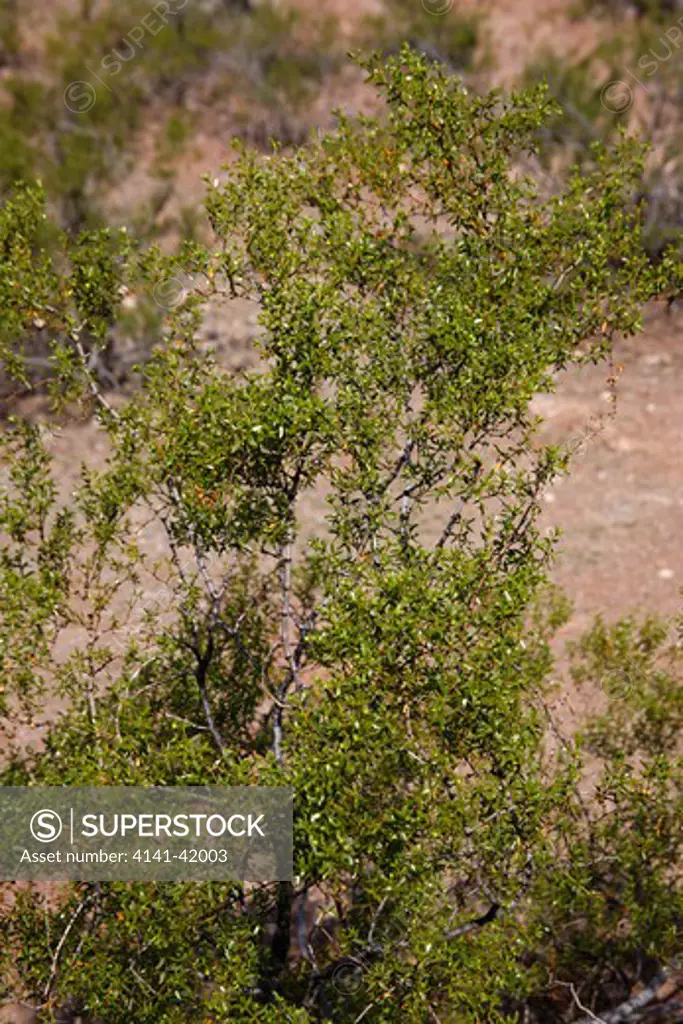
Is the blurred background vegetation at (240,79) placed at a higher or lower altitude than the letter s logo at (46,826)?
higher

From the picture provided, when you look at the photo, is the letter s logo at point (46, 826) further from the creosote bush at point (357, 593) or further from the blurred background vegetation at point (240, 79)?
the blurred background vegetation at point (240, 79)

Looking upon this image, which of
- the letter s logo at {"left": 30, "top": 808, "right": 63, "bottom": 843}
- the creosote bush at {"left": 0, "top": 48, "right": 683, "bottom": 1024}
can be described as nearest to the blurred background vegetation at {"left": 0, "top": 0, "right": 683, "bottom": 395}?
the creosote bush at {"left": 0, "top": 48, "right": 683, "bottom": 1024}

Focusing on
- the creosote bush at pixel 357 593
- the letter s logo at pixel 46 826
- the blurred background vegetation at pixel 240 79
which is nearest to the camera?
the creosote bush at pixel 357 593

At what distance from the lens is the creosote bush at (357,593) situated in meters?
7.05

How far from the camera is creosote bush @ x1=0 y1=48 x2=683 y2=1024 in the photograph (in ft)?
23.1

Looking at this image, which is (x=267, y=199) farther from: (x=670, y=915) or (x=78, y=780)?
(x=670, y=915)

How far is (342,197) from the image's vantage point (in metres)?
9.37

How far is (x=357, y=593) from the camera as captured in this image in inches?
278

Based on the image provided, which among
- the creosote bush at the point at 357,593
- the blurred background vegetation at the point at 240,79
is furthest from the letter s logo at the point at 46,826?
the blurred background vegetation at the point at 240,79

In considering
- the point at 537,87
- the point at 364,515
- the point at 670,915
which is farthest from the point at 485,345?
the point at 670,915

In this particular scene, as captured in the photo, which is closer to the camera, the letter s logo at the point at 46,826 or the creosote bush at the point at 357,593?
the creosote bush at the point at 357,593

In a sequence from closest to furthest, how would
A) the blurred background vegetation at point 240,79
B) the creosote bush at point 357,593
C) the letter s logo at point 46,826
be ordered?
the creosote bush at point 357,593 → the letter s logo at point 46,826 → the blurred background vegetation at point 240,79

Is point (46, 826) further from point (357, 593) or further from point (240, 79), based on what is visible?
point (240, 79)

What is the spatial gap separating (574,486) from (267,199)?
9634 mm
